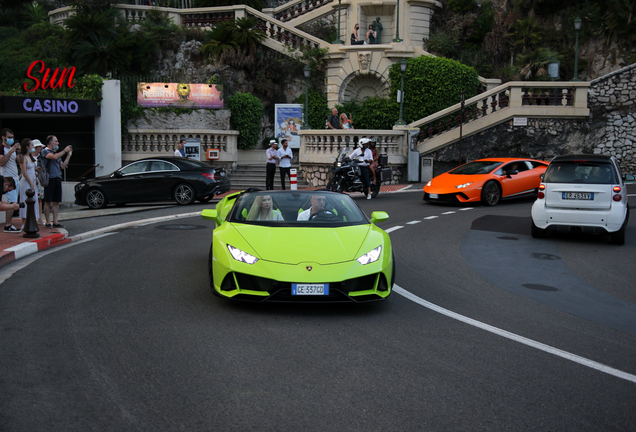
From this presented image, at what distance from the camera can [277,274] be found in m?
6.53

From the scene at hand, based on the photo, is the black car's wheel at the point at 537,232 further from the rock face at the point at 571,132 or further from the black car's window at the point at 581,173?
the rock face at the point at 571,132

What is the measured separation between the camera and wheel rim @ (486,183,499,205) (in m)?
18.8

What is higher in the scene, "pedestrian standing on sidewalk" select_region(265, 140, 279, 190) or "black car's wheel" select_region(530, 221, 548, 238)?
"pedestrian standing on sidewalk" select_region(265, 140, 279, 190)

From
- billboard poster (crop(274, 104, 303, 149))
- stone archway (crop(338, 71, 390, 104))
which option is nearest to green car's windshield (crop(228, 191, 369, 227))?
billboard poster (crop(274, 104, 303, 149))

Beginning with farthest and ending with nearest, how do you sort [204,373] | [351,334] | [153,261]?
[153,261] → [351,334] → [204,373]

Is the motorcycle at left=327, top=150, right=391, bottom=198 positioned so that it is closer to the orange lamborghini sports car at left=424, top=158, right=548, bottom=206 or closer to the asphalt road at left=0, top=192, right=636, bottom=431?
the orange lamborghini sports car at left=424, top=158, right=548, bottom=206

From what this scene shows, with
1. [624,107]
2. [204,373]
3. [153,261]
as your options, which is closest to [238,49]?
[624,107]

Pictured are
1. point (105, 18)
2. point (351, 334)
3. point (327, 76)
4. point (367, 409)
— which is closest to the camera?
point (367, 409)

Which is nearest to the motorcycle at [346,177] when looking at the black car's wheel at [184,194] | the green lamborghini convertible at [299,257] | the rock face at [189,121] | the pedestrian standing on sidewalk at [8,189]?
the black car's wheel at [184,194]

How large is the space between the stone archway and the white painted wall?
13338mm

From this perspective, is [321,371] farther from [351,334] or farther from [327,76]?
[327,76]

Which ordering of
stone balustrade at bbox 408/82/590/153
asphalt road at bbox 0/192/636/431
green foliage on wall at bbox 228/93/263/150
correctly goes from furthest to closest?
green foliage on wall at bbox 228/93/263/150 → stone balustrade at bbox 408/82/590/153 → asphalt road at bbox 0/192/636/431

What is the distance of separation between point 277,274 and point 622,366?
10.4 feet

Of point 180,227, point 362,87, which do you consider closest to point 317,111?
point 362,87
